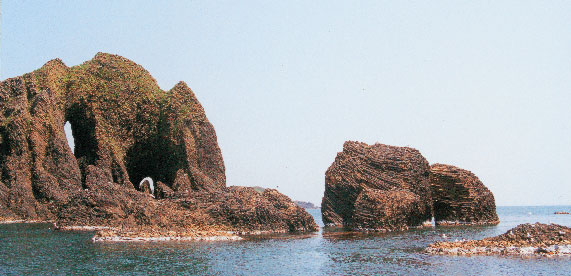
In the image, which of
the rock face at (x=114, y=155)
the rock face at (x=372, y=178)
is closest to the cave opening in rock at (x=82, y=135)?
the rock face at (x=114, y=155)

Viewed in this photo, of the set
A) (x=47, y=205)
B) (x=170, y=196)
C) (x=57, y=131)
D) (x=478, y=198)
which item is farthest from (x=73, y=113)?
(x=478, y=198)

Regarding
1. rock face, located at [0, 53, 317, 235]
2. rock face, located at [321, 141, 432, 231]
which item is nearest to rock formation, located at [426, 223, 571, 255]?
rock face, located at [0, 53, 317, 235]

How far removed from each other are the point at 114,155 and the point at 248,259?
5394 cm

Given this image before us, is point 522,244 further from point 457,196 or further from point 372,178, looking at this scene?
point 457,196

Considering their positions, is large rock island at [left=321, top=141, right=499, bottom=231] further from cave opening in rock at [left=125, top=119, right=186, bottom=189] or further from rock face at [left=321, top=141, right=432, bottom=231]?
cave opening in rock at [left=125, top=119, right=186, bottom=189]

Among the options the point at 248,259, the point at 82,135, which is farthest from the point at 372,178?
the point at 82,135

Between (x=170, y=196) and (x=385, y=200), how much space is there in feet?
73.4

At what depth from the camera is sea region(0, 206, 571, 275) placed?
95.0 feet

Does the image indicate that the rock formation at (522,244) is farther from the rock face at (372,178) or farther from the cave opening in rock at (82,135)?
the cave opening in rock at (82,135)

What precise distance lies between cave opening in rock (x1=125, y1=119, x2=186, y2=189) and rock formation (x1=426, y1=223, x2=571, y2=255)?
5547 centimetres

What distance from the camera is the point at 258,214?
54.3 m

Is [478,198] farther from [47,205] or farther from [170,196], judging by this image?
[47,205]

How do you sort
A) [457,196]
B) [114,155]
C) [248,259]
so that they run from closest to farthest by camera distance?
[248,259] < [457,196] < [114,155]

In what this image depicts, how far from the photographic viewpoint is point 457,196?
71.4m
